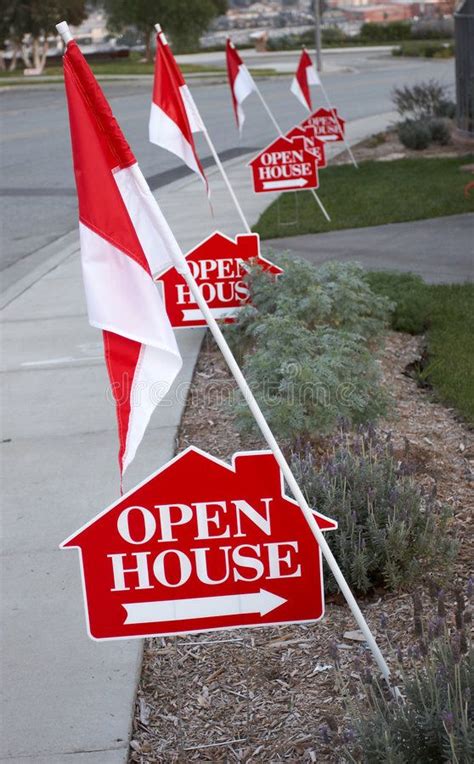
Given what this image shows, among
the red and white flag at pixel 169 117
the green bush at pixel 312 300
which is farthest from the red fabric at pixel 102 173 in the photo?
the red and white flag at pixel 169 117

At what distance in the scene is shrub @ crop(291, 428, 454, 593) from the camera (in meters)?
4.55

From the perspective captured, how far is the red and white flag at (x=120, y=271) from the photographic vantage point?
337 centimetres

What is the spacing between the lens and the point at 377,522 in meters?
4.73

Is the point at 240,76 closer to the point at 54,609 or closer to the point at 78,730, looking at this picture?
the point at 54,609

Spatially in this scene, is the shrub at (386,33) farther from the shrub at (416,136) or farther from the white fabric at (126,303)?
the white fabric at (126,303)

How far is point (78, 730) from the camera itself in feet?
12.8

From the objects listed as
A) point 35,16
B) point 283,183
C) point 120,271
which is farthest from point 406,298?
point 35,16

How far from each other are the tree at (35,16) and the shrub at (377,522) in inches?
1765

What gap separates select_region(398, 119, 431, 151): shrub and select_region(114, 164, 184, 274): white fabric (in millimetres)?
14535

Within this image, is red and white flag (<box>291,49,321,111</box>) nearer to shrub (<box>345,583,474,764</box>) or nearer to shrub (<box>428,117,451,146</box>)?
shrub (<box>428,117,451,146</box>)

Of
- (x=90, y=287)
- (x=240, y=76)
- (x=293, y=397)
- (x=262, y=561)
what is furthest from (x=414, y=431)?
(x=240, y=76)

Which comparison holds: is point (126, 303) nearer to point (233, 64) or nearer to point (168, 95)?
point (168, 95)

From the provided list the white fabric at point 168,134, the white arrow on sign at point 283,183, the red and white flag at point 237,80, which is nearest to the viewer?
the white fabric at point 168,134

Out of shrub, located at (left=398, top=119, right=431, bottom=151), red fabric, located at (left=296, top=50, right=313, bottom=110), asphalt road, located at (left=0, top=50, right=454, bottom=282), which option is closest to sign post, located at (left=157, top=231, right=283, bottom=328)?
asphalt road, located at (left=0, top=50, right=454, bottom=282)
